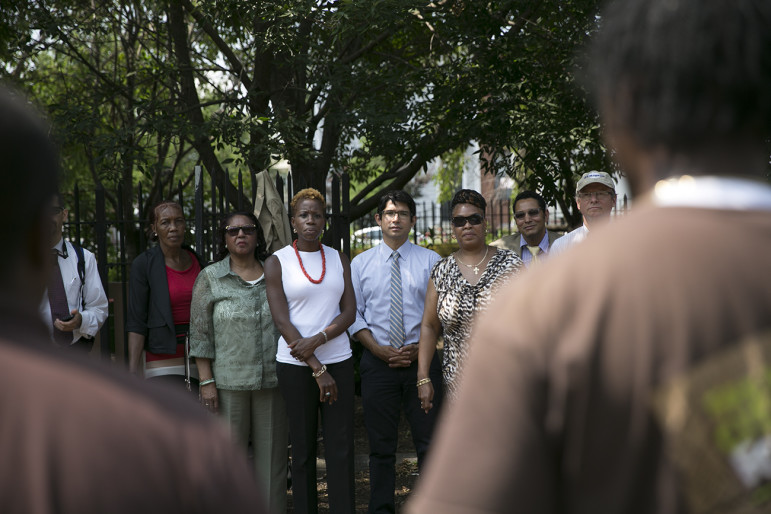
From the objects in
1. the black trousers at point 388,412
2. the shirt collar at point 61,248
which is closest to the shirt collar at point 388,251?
the black trousers at point 388,412

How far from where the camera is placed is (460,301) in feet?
17.2

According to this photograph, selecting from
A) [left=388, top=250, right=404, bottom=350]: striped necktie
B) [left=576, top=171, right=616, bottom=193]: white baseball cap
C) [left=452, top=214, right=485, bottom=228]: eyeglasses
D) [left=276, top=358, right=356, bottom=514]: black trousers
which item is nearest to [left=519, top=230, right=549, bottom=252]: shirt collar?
[left=576, top=171, right=616, bottom=193]: white baseball cap

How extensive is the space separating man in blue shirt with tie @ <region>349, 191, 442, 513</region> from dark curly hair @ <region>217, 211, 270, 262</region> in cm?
66

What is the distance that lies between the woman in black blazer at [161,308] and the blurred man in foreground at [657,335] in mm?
4612

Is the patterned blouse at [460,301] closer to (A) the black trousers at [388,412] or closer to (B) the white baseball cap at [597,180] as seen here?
(A) the black trousers at [388,412]

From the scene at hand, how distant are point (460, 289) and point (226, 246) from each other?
5.65 ft

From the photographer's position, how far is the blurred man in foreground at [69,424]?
1.05 meters

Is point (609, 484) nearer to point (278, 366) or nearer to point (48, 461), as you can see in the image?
point (48, 461)

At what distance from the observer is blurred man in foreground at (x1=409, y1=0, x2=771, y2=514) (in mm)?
1121

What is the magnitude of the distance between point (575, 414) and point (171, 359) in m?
4.88

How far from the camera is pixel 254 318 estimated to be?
18.0 ft

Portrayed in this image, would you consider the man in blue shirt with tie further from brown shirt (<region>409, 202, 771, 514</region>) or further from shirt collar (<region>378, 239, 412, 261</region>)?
brown shirt (<region>409, 202, 771, 514</region>)

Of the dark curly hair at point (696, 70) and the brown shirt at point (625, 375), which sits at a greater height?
the dark curly hair at point (696, 70)

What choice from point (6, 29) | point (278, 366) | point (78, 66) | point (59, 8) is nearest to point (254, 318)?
point (278, 366)
